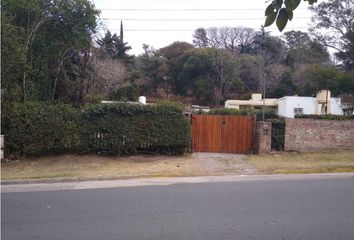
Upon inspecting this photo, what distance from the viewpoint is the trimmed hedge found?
54.1 feet

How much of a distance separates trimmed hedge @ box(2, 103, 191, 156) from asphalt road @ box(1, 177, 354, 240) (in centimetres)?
616

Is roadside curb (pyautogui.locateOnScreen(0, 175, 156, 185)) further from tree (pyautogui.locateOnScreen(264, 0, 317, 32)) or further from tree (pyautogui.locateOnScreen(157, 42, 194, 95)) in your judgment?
tree (pyautogui.locateOnScreen(157, 42, 194, 95))

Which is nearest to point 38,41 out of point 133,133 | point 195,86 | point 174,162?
point 133,133

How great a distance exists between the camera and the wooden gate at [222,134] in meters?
18.8

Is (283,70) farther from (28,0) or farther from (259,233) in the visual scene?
(259,233)

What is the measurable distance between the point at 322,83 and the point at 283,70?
518 inches

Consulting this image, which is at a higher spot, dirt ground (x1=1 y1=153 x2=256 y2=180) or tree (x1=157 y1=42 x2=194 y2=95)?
tree (x1=157 y1=42 x2=194 y2=95)

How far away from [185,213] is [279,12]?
494 cm

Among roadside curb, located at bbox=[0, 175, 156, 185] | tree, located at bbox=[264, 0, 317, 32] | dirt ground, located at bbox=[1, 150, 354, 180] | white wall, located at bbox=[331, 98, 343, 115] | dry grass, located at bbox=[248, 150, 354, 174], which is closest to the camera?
tree, located at bbox=[264, 0, 317, 32]

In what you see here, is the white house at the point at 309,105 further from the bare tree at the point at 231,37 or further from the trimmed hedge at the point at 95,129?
the bare tree at the point at 231,37

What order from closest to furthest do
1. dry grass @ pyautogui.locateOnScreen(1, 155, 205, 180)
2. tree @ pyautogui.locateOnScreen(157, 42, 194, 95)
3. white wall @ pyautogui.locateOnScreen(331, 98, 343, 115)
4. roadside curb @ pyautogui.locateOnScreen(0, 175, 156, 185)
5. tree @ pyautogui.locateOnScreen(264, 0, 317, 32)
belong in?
tree @ pyautogui.locateOnScreen(264, 0, 317, 32) < roadside curb @ pyautogui.locateOnScreen(0, 175, 156, 185) < dry grass @ pyautogui.locateOnScreen(1, 155, 205, 180) < white wall @ pyautogui.locateOnScreen(331, 98, 343, 115) < tree @ pyautogui.locateOnScreen(157, 42, 194, 95)

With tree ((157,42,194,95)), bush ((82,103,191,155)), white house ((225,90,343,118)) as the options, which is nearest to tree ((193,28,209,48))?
tree ((157,42,194,95))

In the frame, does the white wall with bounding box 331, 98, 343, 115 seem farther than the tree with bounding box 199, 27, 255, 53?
No

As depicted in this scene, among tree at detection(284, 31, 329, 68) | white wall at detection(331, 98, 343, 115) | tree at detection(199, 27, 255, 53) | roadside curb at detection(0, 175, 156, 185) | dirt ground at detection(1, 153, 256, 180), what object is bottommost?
dirt ground at detection(1, 153, 256, 180)
